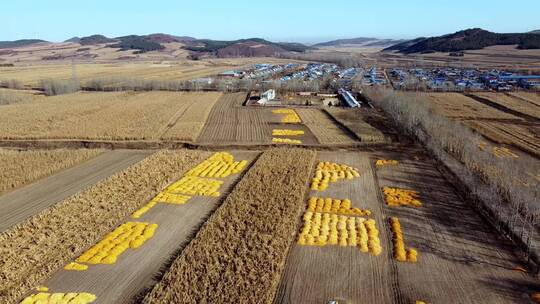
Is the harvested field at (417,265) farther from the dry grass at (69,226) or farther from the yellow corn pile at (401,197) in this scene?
the dry grass at (69,226)

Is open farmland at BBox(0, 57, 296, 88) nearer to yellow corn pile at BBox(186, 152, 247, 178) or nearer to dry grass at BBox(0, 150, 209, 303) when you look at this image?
yellow corn pile at BBox(186, 152, 247, 178)

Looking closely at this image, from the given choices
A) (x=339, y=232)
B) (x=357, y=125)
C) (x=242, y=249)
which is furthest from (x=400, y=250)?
(x=357, y=125)

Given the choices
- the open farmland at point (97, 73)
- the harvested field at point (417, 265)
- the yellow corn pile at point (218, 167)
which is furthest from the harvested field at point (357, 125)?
the open farmland at point (97, 73)

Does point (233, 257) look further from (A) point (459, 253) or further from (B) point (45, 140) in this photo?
(B) point (45, 140)

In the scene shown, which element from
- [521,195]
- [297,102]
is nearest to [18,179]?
[521,195]

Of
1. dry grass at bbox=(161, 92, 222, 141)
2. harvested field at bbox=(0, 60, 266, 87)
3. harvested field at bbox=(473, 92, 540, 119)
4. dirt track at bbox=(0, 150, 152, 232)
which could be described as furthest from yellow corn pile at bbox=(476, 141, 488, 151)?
harvested field at bbox=(0, 60, 266, 87)

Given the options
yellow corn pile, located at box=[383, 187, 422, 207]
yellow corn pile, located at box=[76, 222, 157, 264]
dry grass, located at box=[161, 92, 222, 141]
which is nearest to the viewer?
yellow corn pile, located at box=[76, 222, 157, 264]
